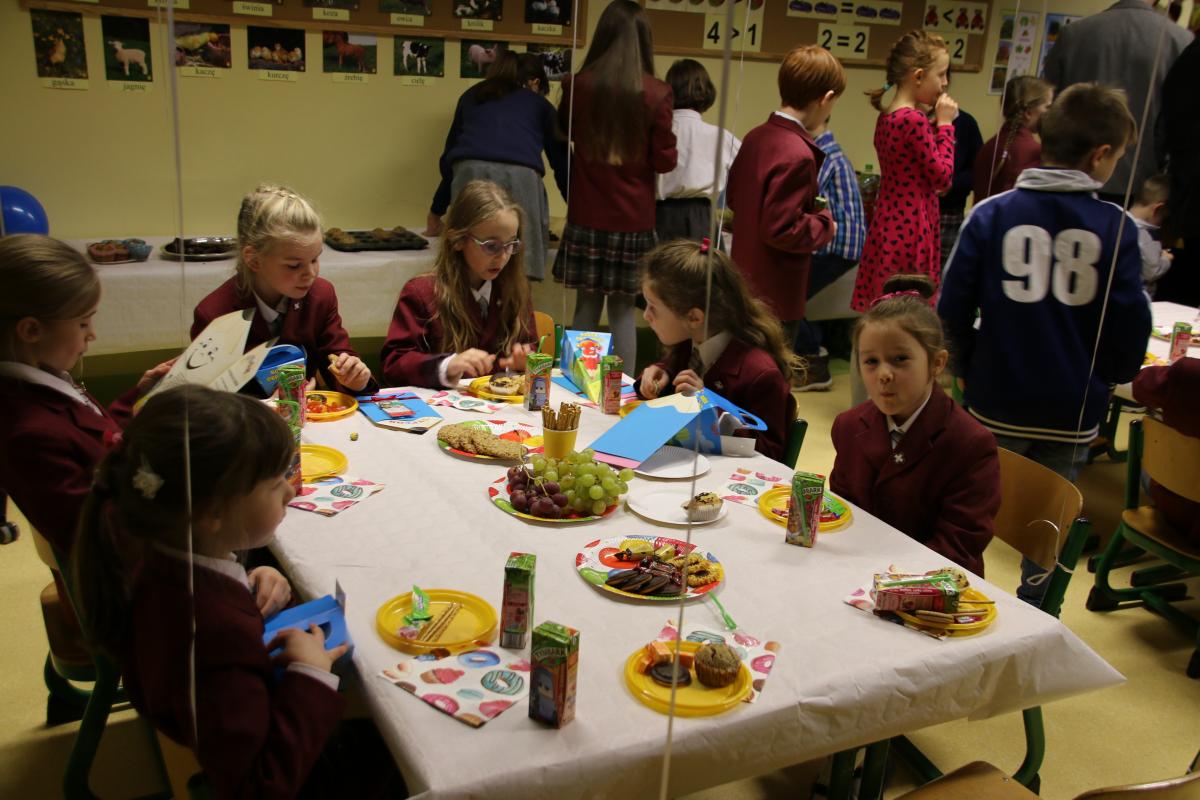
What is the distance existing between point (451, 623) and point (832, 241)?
3240 millimetres

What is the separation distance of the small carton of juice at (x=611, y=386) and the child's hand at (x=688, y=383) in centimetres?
15

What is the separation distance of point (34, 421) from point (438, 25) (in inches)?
128

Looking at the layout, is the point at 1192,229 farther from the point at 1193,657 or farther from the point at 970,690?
the point at 970,690

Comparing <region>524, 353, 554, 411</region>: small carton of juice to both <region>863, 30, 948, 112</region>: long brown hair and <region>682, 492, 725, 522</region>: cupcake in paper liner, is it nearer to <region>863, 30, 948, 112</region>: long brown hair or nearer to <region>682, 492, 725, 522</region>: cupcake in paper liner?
→ <region>682, 492, 725, 522</region>: cupcake in paper liner

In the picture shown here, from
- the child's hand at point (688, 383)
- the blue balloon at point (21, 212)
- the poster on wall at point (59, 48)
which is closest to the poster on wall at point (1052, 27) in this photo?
the child's hand at point (688, 383)

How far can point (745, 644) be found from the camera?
127cm

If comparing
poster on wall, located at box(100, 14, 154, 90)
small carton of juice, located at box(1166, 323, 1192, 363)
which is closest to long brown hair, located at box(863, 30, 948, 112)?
small carton of juice, located at box(1166, 323, 1192, 363)

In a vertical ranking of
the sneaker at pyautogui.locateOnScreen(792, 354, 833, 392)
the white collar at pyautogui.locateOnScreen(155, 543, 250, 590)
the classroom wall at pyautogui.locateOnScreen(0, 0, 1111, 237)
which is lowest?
the sneaker at pyautogui.locateOnScreen(792, 354, 833, 392)

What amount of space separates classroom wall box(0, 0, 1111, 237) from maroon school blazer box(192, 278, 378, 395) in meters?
1.76

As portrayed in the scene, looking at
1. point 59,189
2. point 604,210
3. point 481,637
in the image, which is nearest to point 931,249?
point 604,210

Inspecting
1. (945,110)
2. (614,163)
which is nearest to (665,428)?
(614,163)

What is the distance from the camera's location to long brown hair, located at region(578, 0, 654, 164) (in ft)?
10.7

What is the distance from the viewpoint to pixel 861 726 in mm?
1209

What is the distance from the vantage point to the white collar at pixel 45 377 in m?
1.52
